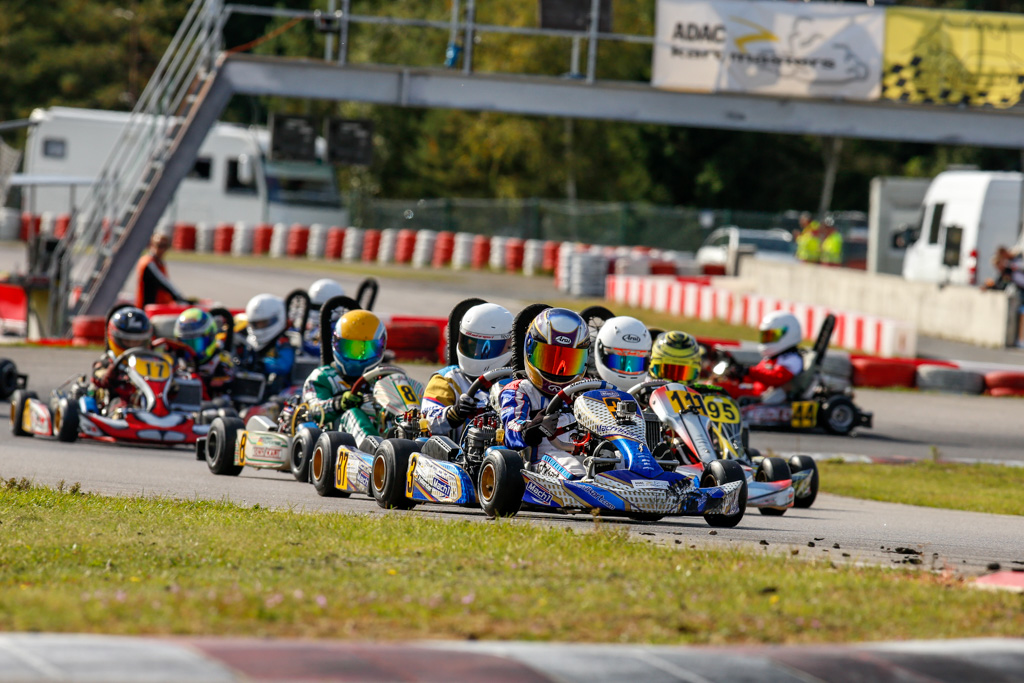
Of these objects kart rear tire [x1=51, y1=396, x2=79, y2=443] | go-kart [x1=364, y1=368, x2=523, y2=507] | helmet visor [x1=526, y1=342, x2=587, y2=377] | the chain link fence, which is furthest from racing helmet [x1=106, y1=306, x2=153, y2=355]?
the chain link fence

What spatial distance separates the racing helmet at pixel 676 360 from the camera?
33.1ft

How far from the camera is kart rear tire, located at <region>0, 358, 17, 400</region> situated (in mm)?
13641

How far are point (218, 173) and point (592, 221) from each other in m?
9.94

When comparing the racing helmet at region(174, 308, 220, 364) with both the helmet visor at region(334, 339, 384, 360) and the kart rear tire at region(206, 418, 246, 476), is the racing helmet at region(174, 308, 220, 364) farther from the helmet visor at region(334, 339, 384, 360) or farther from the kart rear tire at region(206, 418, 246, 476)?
the helmet visor at region(334, 339, 384, 360)

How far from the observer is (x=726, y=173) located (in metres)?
44.9

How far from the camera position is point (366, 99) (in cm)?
1905

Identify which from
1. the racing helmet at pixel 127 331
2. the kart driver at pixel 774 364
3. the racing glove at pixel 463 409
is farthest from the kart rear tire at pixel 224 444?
the kart driver at pixel 774 364

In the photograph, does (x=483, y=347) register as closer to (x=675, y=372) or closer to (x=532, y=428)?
(x=532, y=428)

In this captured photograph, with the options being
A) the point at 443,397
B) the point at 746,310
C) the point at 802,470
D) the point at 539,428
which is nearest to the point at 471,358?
the point at 443,397

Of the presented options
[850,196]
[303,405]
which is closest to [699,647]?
[303,405]

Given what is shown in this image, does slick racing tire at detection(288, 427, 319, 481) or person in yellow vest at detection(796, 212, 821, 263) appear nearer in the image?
slick racing tire at detection(288, 427, 319, 481)

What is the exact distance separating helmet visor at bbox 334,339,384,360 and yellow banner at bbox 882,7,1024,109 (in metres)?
12.1

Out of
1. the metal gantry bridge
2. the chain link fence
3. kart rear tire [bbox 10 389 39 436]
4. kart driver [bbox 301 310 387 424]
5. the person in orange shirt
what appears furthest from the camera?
the chain link fence

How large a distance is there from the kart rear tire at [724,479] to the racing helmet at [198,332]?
5.31m
